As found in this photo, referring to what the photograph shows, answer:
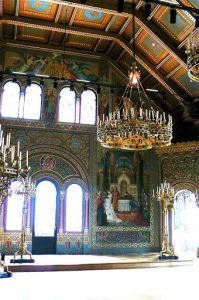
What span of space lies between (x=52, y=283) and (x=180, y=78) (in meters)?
9.54

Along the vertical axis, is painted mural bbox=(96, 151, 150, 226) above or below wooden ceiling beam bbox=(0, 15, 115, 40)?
below

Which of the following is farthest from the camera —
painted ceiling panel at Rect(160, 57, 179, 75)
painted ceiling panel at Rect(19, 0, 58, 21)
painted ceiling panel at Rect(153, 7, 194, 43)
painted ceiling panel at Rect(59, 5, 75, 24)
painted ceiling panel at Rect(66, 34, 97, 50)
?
painted ceiling panel at Rect(66, 34, 97, 50)

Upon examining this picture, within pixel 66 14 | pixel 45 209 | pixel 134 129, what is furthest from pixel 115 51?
pixel 134 129

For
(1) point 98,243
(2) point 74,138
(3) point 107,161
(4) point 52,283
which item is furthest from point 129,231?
(4) point 52,283

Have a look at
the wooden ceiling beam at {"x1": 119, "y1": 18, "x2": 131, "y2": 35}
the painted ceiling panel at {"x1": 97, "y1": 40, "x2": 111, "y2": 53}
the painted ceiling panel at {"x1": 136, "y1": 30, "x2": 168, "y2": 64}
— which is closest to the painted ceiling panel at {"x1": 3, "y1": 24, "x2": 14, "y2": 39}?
the painted ceiling panel at {"x1": 97, "y1": 40, "x2": 111, "y2": 53}

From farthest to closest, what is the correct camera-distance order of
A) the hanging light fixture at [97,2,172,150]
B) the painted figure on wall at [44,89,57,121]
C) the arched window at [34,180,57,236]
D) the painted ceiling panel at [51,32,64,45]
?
the painted figure on wall at [44,89,57,121], the painted ceiling panel at [51,32,64,45], the arched window at [34,180,57,236], the hanging light fixture at [97,2,172,150]

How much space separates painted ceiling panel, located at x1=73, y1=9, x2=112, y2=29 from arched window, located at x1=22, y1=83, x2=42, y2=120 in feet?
10.8

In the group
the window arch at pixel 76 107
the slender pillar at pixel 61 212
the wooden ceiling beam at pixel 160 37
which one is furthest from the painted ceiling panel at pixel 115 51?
the slender pillar at pixel 61 212

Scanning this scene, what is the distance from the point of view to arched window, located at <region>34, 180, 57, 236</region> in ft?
46.6

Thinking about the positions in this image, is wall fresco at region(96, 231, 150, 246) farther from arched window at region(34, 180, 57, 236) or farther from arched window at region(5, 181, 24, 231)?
arched window at region(5, 181, 24, 231)

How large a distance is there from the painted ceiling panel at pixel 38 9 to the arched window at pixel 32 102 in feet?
9.82

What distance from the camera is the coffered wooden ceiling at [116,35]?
12171 mm

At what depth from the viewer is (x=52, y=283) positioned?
811 cm

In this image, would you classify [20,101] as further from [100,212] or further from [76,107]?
[100,212]
